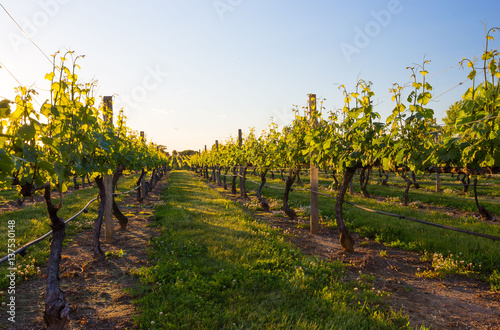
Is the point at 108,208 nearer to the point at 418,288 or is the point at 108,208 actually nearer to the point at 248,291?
the point at 248,291

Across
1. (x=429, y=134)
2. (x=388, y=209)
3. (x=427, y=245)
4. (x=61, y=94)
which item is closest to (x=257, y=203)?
(x=388, y=209)

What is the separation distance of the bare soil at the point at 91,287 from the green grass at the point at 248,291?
29cm

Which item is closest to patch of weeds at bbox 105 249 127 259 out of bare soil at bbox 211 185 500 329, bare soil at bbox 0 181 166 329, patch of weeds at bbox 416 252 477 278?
bare soil at bbox 0 181 166 329

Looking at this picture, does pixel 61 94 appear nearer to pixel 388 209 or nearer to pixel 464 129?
pixel 464 129

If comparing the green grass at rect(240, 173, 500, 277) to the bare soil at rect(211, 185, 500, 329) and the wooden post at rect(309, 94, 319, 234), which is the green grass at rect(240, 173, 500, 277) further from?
the wooden post at rect(309, 94, 319, 234)

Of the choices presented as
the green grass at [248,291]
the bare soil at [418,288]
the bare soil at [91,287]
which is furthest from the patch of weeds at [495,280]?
the bare soil at [91,287]

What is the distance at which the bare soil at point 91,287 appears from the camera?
3.67m

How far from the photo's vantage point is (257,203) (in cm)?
1365

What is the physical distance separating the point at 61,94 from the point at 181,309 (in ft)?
11.9

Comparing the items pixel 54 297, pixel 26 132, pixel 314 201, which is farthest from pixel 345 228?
pixel 26 132

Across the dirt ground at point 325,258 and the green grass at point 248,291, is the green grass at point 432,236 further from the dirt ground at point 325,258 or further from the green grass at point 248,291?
the green grass at point 248,291

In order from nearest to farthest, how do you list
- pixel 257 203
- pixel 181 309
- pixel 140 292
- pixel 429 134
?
1. pixel 181 309
2. pixel 140 292
3. pixel 429 134
4. pixel 257 203

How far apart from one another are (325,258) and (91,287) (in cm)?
475

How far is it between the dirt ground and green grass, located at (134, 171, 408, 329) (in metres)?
0.33
